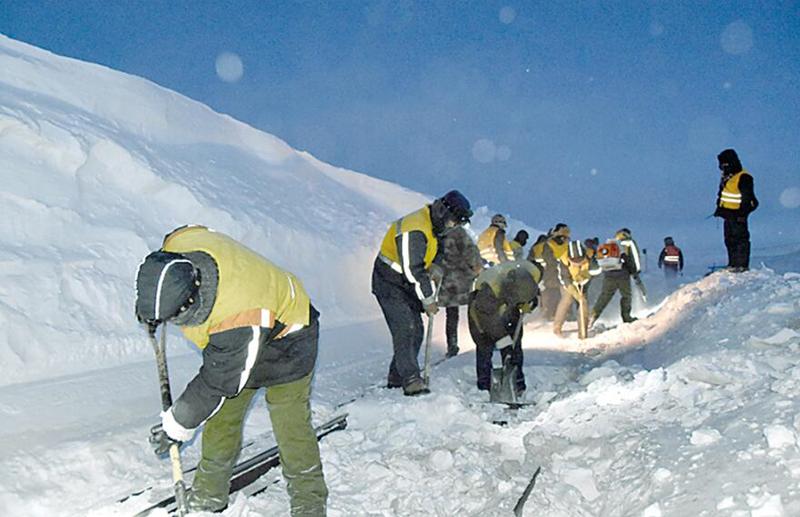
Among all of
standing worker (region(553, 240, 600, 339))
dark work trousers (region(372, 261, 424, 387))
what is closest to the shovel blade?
dark work trousers (region(372, 261, 424, 387))

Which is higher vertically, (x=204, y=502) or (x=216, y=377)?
(x=216, y=377)

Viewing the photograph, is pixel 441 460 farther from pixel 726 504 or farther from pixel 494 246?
pixel 494 246

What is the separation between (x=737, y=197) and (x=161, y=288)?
26.5 feet

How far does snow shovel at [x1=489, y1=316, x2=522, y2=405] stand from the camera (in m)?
5.75

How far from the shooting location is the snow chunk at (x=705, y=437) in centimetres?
349

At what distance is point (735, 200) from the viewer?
841 centimetres

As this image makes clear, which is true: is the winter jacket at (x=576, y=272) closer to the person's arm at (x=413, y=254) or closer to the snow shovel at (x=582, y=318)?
the snow shovel at (x=582, y=318)

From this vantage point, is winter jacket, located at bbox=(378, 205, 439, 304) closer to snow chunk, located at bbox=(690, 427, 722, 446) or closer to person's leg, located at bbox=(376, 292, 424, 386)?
person's leg, located at bbox=(376, 292, 424, 386)

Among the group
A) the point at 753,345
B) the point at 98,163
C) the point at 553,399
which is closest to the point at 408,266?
the point at 553,399

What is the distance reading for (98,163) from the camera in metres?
9.78

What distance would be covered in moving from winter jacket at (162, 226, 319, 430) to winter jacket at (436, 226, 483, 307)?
17.1 feet

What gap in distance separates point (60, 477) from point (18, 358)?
2.46m

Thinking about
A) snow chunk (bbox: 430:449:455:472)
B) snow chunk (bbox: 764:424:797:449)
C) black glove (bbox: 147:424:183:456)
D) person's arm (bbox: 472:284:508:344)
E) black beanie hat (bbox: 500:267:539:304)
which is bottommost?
snow chunk (bbox: 430:449:455:472)

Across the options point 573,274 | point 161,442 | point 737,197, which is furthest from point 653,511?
point 573,274
